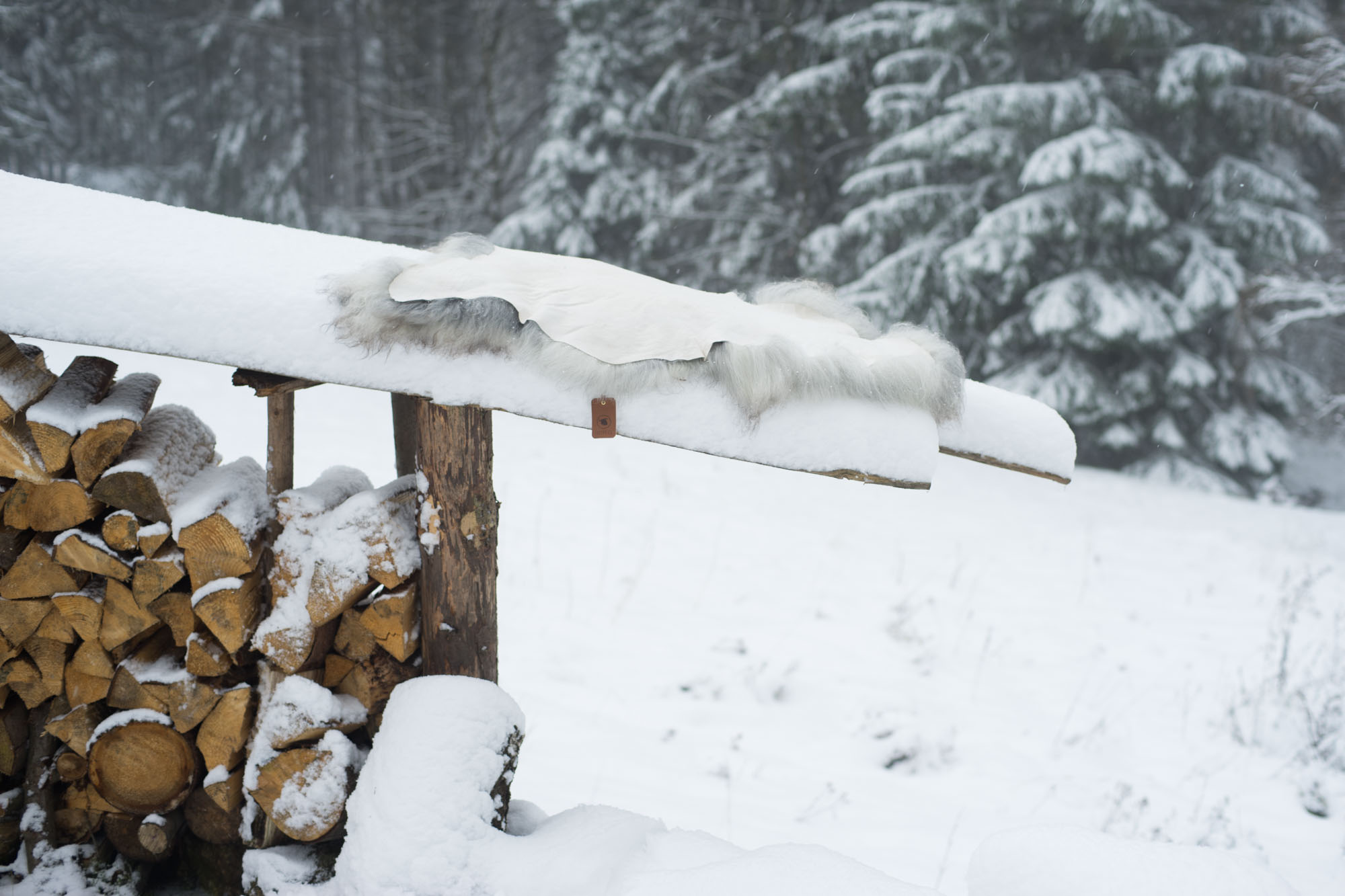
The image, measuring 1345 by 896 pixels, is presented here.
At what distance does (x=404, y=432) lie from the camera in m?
2.57

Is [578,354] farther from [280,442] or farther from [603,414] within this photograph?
[280,442]

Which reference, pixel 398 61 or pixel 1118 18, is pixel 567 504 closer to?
pixel 1118 18

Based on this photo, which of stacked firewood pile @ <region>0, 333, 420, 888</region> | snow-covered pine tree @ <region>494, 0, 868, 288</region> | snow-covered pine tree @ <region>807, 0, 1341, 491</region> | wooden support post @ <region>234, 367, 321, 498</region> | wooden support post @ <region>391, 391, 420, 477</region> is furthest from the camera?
snow-covered pine tree @ <region>494, 0, 868, 288</region>

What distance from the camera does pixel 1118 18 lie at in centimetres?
789

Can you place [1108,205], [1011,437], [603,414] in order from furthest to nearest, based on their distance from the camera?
[1108,205] → [1011,437] → [603,414]

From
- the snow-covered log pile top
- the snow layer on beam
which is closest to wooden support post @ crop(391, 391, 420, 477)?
the snow-covered log pile top

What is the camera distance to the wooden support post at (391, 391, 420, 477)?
2.50 m

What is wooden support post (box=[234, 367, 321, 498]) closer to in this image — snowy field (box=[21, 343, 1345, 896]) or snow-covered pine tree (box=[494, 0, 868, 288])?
snowy field (box=[21, 343, 1345, 896])

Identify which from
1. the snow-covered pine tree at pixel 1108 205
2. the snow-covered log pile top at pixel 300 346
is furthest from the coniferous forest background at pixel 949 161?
the snow-covered log pile top at pixel 300 346

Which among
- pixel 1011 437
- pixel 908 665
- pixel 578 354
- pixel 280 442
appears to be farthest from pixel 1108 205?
pixel 280 442

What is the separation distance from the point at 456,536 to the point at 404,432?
2.23 feet

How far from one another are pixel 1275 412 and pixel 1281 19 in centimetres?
→ 439

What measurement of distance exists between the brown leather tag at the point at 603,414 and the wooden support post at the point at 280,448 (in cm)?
99

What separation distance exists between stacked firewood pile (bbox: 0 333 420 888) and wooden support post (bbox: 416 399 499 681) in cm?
8
